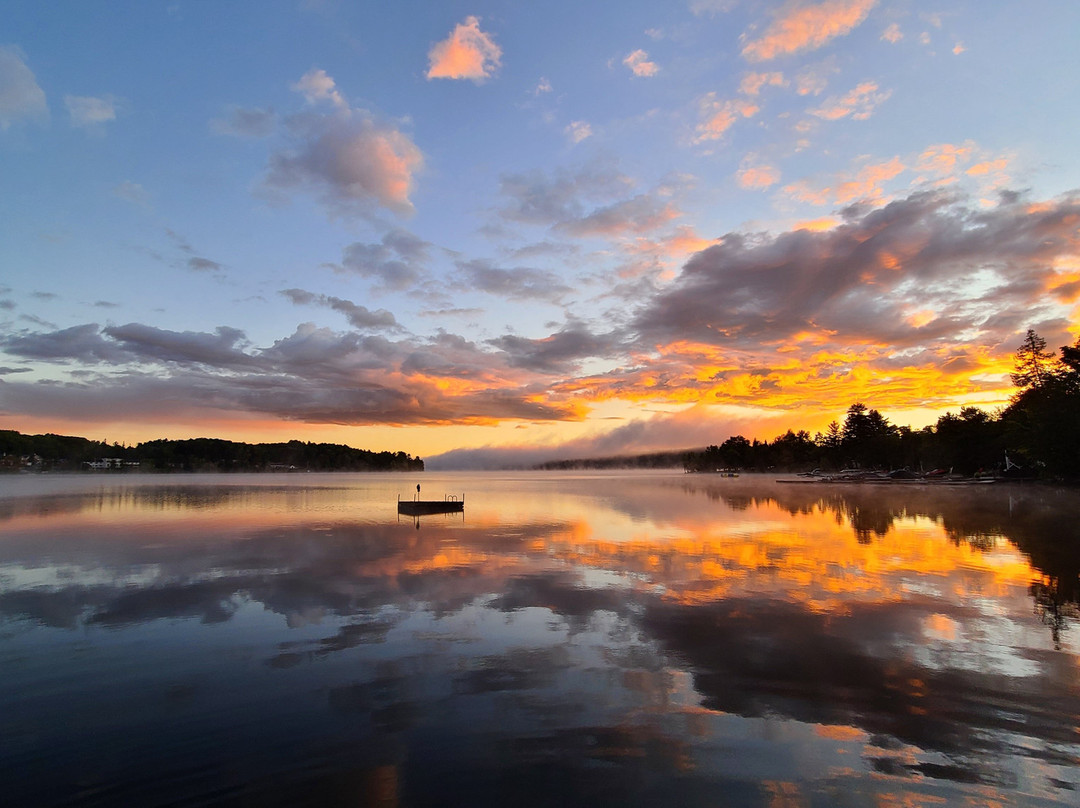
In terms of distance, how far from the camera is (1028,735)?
10.1 metres

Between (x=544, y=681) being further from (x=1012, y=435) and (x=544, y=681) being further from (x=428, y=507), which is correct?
(x=1012, y=435)

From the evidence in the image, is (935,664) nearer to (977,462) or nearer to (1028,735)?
(1028,735)

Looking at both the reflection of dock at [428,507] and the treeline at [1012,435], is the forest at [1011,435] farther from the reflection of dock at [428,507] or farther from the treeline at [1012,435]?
the reflection of dock at [428,507]

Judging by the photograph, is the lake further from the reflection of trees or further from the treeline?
the treeline

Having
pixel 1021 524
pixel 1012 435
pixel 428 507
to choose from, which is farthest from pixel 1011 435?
pixel 428 507

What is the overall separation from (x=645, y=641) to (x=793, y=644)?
13.8 feet

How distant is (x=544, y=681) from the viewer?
42.9 ft

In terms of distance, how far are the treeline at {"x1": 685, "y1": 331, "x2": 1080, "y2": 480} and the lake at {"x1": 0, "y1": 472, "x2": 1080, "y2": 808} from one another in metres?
56.7

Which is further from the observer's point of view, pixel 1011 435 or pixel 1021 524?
pixel 1011 435

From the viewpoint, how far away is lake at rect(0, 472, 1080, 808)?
8.91m

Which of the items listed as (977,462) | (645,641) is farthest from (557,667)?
(977,462)

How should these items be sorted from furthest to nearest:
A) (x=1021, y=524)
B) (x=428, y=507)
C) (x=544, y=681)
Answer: (x=428, y=507)
(x=1021, y=524)
(x=544, y=681)

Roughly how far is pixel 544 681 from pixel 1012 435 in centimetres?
11277

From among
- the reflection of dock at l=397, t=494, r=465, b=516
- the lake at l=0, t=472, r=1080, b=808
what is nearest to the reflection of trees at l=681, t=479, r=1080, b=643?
the lake at l=0, t=472, r=1080, b=808
